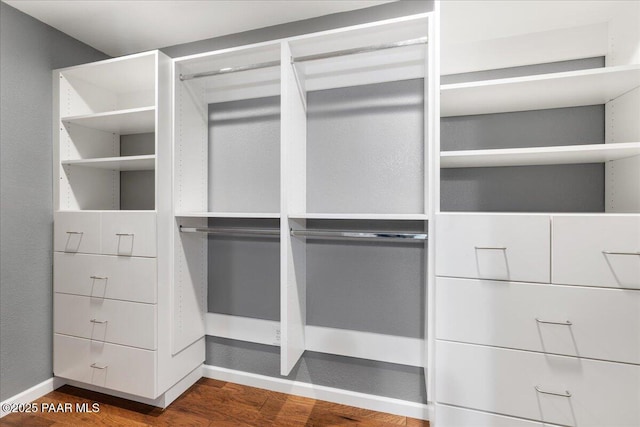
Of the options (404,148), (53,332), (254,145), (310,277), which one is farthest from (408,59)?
(53,332)

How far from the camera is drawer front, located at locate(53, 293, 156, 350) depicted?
176 centimetres

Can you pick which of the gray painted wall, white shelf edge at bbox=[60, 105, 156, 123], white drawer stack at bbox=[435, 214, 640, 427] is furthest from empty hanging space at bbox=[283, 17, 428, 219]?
the gray painted wall

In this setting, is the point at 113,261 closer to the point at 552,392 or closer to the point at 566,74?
the point at 552,392

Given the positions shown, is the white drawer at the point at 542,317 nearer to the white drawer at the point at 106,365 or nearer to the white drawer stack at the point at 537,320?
the white drawer stack at the point at 537,320

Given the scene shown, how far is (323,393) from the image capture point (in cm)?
192

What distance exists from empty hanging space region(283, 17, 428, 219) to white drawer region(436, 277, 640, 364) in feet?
1.89

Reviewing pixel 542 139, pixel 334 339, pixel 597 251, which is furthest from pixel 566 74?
pixel 334 339

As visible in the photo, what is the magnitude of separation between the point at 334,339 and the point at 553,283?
A: 119 cm

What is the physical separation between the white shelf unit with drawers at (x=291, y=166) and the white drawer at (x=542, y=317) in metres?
0.40

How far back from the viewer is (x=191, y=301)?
205 cm

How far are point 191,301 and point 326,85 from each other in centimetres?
163

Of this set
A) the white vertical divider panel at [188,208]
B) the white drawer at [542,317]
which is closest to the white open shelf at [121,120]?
the white vertical divider panel at [188,208]

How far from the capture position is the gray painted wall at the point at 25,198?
1.77 meters

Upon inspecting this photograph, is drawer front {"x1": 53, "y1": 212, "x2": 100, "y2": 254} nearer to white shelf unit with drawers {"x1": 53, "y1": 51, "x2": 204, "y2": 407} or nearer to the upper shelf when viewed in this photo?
white shelf unit with drawers {"x1": 53, "y1": 51, "x2": 204, "y2": 407}
